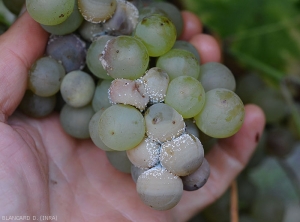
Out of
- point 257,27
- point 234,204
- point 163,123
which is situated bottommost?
point 234,204

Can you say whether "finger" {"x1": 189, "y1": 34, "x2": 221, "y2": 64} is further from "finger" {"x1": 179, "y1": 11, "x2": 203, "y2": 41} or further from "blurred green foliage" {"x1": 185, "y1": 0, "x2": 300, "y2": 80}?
"blurred green foliage" {"x1": 185, "y1": 0, "x2": 300, "y2": 80}

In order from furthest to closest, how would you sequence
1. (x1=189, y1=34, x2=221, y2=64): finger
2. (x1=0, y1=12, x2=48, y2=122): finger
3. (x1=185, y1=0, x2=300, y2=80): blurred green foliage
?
(x1=185, y1=0, x2=300, y2=80): blurred green foliage
(x1=189, y1=34, x2=221, y2=64): finger
(x1=0, y1=12, x2=48, y2=122): finger

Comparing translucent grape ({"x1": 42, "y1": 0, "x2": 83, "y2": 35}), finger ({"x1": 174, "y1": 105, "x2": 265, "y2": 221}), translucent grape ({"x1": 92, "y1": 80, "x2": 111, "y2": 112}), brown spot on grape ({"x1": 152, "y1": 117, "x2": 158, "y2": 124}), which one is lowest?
finger ({"x1": 174, "y1": 105, "x2": 265, "y2": 221})

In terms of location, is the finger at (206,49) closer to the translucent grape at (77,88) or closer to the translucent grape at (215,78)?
the translucent grape at (215,78)

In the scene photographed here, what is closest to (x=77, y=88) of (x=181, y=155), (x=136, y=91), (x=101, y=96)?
(x=101, y=96)

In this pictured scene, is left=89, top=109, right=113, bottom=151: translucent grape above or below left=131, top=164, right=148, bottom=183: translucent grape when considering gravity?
above

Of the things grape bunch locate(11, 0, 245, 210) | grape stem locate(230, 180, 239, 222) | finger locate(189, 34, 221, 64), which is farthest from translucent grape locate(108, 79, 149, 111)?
grape stem locate(230, 180, 239, 222)

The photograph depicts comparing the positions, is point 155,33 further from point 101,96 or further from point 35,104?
point 35,104
